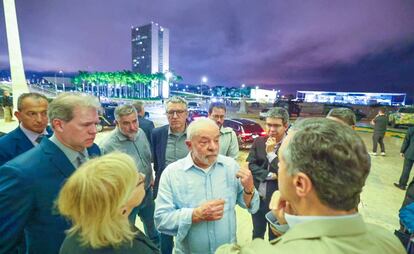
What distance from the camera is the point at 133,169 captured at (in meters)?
1.46

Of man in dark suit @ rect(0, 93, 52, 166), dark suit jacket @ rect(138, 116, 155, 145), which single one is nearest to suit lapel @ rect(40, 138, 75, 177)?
man in dark suit @ rect(0, 93, 52, 166)

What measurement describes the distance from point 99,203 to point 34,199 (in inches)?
31.6

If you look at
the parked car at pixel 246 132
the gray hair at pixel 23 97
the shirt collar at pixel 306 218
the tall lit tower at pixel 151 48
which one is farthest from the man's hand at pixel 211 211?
the tall lit tower at pixel 151 48

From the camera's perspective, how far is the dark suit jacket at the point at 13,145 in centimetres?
254

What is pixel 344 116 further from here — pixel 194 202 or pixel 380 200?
pixel 380 200

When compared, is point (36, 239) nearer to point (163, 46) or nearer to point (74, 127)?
point (74, 127)

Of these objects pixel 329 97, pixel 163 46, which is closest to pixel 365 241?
pixel 329 97

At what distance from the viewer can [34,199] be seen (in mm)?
1686

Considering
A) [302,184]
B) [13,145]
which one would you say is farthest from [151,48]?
[302,184]

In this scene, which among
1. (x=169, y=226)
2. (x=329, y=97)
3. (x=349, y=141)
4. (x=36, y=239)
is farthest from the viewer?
(x=329, y=97)

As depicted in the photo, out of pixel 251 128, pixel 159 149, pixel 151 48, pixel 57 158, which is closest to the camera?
pixel 57 158

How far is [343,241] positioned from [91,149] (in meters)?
2.65

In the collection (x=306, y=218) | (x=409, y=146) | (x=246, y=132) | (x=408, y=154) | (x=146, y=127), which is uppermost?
(x=306, y=218)

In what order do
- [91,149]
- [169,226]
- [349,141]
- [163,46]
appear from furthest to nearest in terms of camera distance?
[163,46], [91,149], [169,226], [349,141]
